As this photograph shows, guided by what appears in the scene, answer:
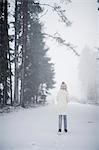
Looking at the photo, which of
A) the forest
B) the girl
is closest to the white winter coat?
the girl

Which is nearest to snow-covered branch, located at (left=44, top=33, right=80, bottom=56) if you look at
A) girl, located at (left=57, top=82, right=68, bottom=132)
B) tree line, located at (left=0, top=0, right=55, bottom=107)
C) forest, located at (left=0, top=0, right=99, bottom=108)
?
forest, located at (left=0, top=0, right=99, bottom=108)

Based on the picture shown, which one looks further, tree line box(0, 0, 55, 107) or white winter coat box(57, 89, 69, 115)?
tree line box(0, 0, 55, 107)

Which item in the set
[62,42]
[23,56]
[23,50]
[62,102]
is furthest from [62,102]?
[23,56]

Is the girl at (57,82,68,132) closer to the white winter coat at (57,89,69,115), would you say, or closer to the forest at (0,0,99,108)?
the white winter coat at (57,89,69,115)

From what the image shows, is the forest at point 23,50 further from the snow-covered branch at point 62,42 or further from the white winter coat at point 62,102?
the white winter coat at point 62,102

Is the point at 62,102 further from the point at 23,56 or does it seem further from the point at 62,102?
the point at 23,56

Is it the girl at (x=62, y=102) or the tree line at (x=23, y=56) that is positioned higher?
the tree line at (x=23, y=56)

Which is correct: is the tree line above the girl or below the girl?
above

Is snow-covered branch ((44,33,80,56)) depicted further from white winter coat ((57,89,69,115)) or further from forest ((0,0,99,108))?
white winter coat ((57,89,69,115))

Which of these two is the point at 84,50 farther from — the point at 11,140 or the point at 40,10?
the point at 11,140

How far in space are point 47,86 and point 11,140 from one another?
25.5m

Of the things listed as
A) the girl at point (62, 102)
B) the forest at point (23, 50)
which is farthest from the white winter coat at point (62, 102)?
the forest at point (23, 50)

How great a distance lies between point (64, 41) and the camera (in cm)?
2066

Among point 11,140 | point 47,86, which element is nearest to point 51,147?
point 11,140
